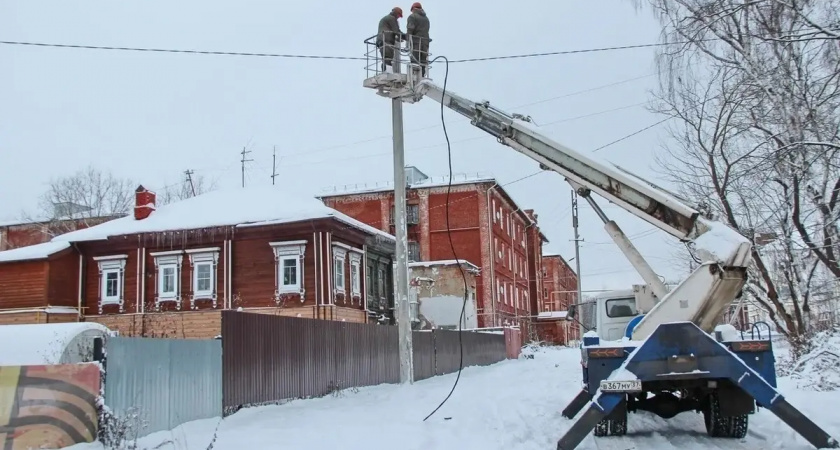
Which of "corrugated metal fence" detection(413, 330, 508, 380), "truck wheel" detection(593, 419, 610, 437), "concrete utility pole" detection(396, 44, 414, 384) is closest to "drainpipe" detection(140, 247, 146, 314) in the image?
"corrugated metal fence" detection(413, 330, 508, 380)

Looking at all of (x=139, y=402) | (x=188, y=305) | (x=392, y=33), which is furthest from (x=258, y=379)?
(x=188, y=305)

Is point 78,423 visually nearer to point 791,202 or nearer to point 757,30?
point 757,30

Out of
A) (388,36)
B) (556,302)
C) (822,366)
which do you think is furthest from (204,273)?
(556,302)

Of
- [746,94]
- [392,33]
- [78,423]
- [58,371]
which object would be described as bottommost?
[78,423]

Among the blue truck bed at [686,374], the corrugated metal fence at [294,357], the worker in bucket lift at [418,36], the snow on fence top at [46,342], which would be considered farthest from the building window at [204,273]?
the blue truck bed at [686,374]

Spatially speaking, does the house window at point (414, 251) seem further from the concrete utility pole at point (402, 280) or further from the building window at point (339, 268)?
the concrete utility pole at point (402, 280)

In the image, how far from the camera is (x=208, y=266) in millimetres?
32031

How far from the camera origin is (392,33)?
16.6m

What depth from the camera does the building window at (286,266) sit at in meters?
30.8

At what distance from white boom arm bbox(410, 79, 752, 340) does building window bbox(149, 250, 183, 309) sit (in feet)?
78.5

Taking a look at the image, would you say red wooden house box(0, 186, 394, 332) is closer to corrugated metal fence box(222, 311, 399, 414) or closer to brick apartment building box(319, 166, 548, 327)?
corrugated metal fence box(222, 311, 399, 414)

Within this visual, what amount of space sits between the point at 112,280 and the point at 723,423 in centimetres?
2944

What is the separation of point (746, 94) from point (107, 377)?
11.3m

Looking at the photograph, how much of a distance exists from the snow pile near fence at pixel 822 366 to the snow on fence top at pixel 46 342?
13.8m
